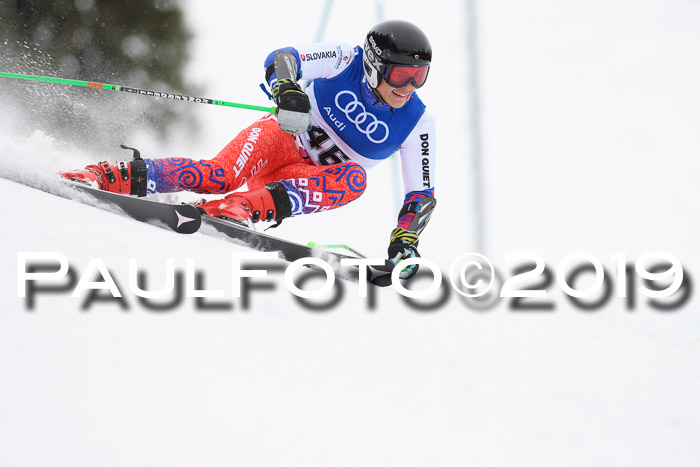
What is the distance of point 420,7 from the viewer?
13469 millimetres

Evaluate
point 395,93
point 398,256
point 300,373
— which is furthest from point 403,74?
point 300,373

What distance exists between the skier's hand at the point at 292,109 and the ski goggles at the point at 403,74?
417 millimetres

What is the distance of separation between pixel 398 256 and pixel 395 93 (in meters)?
0.76

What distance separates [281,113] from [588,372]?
1.52 meters

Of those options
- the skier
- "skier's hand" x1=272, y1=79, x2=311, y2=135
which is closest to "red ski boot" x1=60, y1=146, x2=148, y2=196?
the skier

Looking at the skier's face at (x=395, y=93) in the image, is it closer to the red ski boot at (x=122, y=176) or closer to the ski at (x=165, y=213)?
the ski at (x=165, y=213)

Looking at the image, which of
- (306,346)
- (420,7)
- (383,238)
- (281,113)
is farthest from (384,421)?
(420,7)

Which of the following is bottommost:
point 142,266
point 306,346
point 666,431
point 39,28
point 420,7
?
point 666,431

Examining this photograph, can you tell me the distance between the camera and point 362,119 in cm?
299

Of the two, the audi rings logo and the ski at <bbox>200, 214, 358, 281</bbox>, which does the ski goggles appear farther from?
the ski at <bbox>200, 214, 358, 281</bbox>

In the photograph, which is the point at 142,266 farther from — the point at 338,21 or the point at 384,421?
the point at 338,21

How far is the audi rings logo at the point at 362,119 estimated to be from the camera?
9.76 feet

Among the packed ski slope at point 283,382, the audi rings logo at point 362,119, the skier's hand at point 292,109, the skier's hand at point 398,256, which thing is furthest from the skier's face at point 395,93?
the packed ski slope at point 283,382
